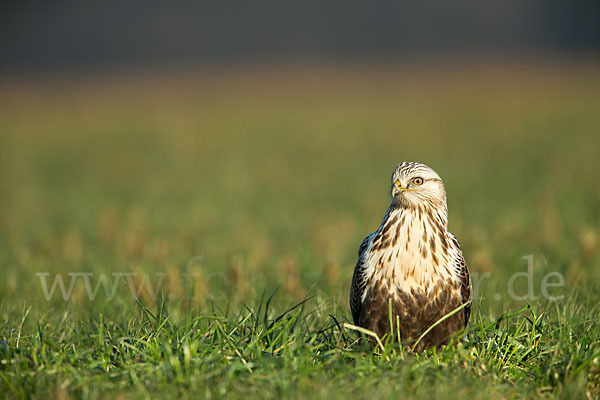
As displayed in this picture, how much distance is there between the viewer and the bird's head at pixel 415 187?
189 inches

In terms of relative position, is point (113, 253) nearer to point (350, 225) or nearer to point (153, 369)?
point (350, 225)

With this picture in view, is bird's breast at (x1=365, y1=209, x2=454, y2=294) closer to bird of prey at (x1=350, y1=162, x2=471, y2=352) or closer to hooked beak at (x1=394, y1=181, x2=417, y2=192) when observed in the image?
bird of prey at (x1=350, y1=162, x2=471, y2=352)

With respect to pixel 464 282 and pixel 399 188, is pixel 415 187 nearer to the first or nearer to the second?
pixel 399 188

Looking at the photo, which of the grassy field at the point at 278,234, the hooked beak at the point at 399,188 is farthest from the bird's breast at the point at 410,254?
the grassy field at the point at 278,234

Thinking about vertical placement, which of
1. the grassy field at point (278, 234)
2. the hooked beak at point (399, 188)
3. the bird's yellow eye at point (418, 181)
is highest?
the bird's yellow eye at point (418, 181)

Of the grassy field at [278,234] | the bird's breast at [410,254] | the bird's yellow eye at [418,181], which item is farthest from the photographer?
the bird's yellow eye at [418,181]

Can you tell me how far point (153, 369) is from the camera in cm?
394

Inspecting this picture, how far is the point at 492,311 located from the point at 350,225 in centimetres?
491

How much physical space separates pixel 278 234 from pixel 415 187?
5.62 meters

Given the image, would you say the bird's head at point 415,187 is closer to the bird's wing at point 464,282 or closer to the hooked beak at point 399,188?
the hooked beak at point 399,188

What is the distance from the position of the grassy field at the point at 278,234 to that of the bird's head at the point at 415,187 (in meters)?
0.97

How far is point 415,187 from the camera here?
484cm

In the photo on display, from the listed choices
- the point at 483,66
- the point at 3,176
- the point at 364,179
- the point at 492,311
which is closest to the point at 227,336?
the point at 492,311

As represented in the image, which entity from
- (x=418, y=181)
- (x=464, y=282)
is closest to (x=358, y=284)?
(x=464, y=282)
